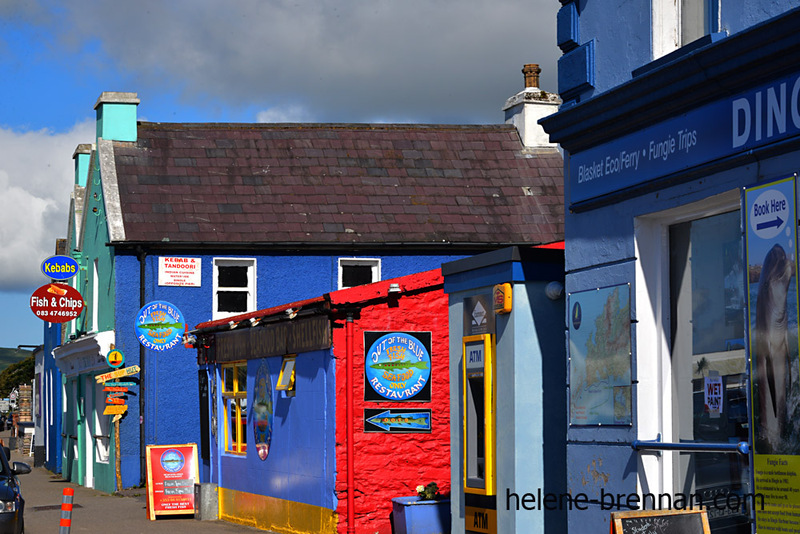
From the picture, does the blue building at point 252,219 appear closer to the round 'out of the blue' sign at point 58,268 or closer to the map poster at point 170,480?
the round 'out of the blue' sign at point 58,268

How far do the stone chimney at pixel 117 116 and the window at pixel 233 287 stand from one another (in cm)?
446

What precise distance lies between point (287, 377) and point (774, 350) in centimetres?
1009

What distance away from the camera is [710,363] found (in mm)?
9391

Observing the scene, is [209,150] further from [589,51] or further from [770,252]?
[770,252]

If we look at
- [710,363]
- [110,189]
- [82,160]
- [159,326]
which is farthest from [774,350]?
[82,160]

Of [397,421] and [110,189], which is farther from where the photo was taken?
[110,189]

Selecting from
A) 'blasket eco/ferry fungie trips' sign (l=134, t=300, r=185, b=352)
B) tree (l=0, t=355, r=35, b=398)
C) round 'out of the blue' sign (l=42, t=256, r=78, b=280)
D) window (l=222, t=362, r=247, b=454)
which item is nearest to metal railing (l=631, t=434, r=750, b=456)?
window (l=222, t=362, r=247, b=454)

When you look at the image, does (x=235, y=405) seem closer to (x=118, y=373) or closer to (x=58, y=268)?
(x=118, y=373)

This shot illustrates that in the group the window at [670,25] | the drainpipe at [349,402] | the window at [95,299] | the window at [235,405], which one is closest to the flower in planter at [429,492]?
the drainpipe at [349,402]

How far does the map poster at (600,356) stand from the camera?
10.0 meters

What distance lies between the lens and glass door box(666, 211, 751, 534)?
8938mm

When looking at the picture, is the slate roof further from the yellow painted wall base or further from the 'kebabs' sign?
the yellow painted wall base

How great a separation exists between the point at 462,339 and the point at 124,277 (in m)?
14.6

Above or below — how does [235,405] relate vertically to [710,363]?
below
